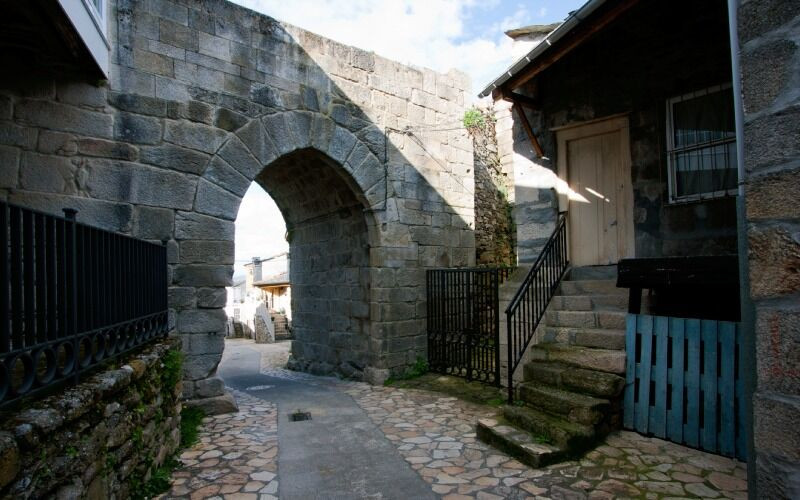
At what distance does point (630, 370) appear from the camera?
430 cm

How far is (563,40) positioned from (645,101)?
4.32 ft

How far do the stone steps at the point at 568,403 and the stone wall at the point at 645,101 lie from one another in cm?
205

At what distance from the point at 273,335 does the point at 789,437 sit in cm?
1414

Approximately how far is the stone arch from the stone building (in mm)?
2285

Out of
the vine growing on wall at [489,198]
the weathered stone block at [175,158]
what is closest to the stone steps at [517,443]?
the weathered stone block at [175,158]

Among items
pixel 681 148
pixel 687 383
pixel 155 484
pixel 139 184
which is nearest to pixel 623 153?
pixel 681 148

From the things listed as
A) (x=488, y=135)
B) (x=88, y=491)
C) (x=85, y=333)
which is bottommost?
(x=88, y=491)

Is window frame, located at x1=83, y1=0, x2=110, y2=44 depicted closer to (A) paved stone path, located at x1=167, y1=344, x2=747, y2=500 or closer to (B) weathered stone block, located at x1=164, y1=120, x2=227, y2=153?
(B) weathered stone block, located at x1=164, y1=120, x2=227, y2=153

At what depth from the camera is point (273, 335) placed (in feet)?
48.0

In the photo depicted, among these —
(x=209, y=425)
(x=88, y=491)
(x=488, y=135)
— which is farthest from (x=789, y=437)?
(x=488, y=135)

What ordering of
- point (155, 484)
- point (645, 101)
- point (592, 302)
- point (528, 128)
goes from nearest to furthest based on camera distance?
point (155, 484)
point (592, 302)
point (645, 101)
point (528, 128)

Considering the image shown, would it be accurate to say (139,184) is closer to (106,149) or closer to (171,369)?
(106,149)

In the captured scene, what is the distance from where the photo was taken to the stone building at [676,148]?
1.68 metres

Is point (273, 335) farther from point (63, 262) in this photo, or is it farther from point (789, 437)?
point (789, 437)
